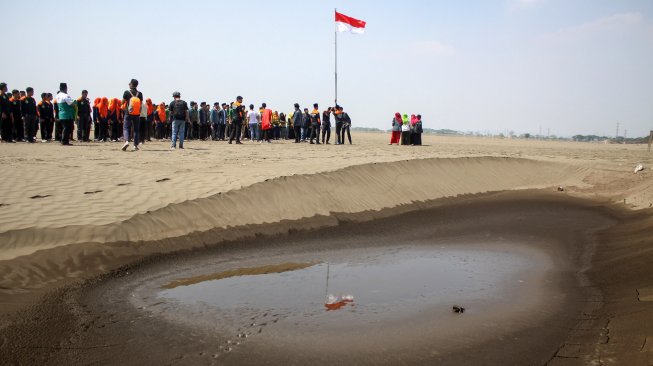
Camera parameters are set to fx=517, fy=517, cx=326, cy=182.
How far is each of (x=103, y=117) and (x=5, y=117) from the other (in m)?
3.65

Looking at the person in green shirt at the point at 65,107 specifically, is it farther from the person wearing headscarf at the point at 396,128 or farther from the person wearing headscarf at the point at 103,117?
the person wearing headscarf at the point at 396,128

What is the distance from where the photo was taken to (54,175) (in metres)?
8.13

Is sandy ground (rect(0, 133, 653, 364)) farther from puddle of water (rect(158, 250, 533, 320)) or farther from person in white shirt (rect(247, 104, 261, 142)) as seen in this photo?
person in white shirt (rect(247, 104, 261, 142))

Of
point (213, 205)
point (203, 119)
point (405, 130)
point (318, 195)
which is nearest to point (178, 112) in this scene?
point (318, 195)

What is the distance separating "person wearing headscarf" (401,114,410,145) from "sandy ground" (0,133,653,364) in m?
10.9

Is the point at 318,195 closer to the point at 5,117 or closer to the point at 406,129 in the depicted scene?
the point at 5,117

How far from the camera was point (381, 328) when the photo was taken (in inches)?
158

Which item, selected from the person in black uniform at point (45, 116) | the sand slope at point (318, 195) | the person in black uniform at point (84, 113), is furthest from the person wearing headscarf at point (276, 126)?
the sand slope at point (318, 195)

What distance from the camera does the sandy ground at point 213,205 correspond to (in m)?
4.74

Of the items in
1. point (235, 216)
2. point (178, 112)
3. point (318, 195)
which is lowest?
point (235, 216)

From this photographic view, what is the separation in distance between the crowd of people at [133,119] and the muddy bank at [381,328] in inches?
335

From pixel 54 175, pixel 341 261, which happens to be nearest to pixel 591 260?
pixel 341 261

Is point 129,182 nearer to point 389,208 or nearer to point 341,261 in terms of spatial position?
point 341,261

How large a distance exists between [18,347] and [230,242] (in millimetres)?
3290
